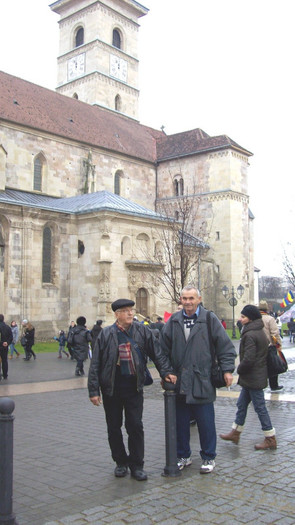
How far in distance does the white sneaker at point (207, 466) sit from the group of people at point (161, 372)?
0.01 m

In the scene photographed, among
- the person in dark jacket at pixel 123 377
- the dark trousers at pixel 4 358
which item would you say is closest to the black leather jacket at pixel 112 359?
the person in dark jacket at pixel 123 377

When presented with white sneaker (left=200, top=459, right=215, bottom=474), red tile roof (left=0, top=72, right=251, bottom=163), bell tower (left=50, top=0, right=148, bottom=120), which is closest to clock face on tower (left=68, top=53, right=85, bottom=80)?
bell tower (left=50, top=0, right=148, bottom=120)

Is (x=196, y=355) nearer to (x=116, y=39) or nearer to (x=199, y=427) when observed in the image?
(x=199, y=427)

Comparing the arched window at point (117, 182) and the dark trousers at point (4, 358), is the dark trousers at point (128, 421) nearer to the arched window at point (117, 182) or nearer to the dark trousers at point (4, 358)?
the dark trousers at point (4, 358)

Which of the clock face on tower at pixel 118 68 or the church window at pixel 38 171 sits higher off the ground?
the clock face on tower at pixel 118 68

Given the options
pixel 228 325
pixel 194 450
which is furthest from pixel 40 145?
pixel 194 450

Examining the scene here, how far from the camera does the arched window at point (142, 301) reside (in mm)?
30038

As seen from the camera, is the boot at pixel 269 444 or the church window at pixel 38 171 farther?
the church window at pixel 38 171

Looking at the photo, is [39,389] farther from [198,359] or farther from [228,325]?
[228,325]

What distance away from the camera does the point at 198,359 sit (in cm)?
593

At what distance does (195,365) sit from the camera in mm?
5914

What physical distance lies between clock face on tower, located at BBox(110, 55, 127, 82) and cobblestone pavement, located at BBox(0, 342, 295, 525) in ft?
164

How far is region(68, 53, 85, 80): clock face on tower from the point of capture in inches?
2121

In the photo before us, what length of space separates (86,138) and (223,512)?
36.4m
